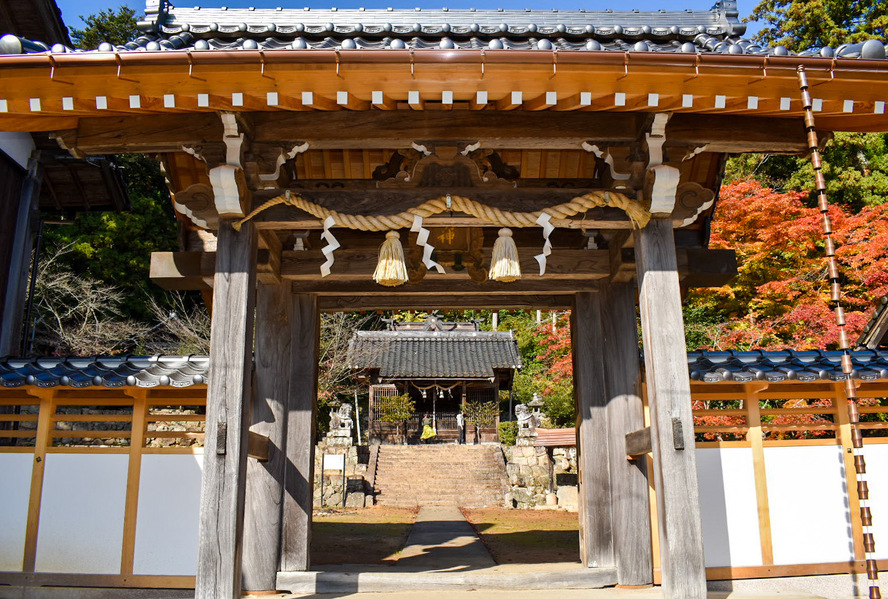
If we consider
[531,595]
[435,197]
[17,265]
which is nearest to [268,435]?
[531,595]

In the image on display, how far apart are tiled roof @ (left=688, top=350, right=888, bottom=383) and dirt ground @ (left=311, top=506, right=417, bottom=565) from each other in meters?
4.33

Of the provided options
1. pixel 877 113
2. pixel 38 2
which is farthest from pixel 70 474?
pixel 877 113

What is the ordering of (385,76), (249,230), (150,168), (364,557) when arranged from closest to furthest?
(385,76) < (249,230) < (364,557) < (150,168)

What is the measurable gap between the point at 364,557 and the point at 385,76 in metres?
6.09

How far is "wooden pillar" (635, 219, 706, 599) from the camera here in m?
3.97

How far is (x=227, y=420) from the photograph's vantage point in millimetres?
4117

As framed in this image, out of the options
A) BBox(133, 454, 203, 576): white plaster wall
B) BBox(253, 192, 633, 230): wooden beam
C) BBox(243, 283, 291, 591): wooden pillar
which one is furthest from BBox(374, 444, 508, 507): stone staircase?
BBox(253, 192, 633, 230): wooden beam

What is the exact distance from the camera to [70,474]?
17.2 ft

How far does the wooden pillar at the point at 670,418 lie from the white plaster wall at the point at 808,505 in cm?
166

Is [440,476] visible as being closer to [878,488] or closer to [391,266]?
[878,488]

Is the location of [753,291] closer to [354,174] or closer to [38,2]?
[354,174]

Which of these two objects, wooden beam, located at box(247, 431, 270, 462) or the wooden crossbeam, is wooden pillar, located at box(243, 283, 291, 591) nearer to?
wooden beam, located at box(247, 431, 270, 462)

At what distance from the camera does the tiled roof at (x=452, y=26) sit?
511 centimetres

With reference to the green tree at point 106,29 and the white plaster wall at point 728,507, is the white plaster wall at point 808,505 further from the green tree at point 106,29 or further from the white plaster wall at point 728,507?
the green tree at point 106,29
